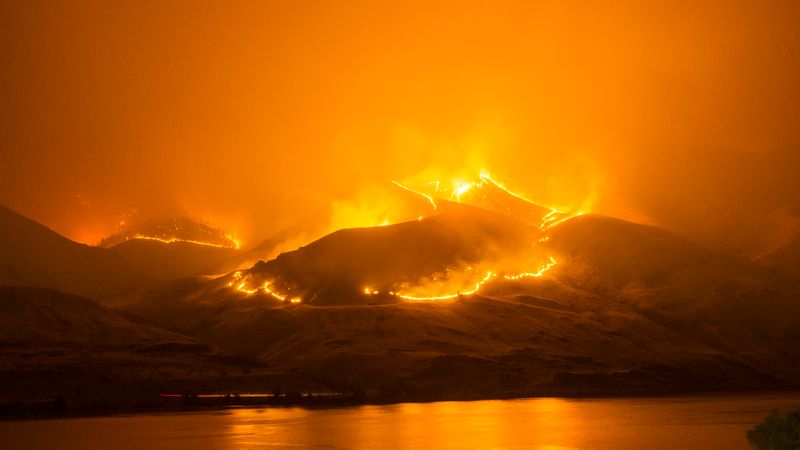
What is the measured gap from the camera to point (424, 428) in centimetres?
9756

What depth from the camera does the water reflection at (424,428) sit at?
82062 millimetres

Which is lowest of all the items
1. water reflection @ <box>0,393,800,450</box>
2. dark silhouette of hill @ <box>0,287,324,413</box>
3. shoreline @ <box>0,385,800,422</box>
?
water reflection @ <box>0,393,800,450</box>

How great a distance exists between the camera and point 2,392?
12975 centimetres

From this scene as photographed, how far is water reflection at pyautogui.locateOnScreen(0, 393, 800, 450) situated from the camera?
82.1 m

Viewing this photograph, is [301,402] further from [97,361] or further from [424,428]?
[424,428]

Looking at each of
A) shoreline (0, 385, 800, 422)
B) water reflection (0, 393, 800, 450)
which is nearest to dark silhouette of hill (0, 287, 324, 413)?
shoreline (0, 385, 800, 422)

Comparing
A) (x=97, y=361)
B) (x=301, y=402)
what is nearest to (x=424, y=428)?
(x=301, y=402)

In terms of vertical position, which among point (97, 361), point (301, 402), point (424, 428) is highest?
point (97, 361)

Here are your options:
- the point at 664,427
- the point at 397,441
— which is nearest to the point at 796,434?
the point at 397,441

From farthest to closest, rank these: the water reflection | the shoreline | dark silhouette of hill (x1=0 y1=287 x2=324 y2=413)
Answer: dark silhouette of hill (x1=0 y1=287 x2=324 y2=413)
the shoreline
the water reflection

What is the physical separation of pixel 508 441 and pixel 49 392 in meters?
79.4

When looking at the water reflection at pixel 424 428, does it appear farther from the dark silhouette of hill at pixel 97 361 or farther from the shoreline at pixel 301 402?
the dark silhouette of hill at pixel 97 361

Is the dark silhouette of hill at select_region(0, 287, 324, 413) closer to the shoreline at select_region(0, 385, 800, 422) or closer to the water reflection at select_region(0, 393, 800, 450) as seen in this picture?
the shoreline at select_region(0, 385, 800, 422)

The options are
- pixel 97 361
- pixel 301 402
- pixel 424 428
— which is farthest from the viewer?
pixel 97 361
